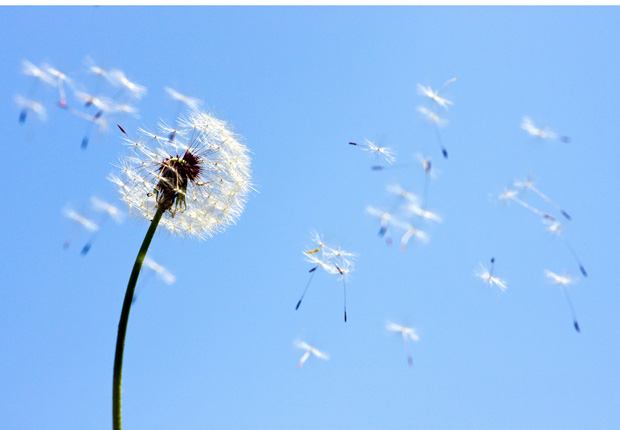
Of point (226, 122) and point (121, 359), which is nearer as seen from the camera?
point (121, 359)

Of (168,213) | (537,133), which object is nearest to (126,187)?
(168,213)

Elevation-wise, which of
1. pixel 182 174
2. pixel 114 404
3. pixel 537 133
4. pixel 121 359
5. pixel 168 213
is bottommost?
pixel 114 404

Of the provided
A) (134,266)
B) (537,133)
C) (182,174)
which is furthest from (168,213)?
(537,133)

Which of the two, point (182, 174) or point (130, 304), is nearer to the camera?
point (130, 304)

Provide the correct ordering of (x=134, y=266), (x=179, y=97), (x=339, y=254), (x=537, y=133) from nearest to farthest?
(x=134, y=266) < (x=537, y=133) < (x=339, y=254) < (x=179, y=97)

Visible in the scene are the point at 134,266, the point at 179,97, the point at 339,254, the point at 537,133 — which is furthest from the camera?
the point at 179,97

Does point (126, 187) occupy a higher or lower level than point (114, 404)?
higher

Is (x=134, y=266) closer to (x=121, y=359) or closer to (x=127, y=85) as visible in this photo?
(x=121, y=359)

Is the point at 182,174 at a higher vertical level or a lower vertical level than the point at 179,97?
lower

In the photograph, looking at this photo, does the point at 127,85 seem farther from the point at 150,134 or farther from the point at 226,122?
the point at 226,122
